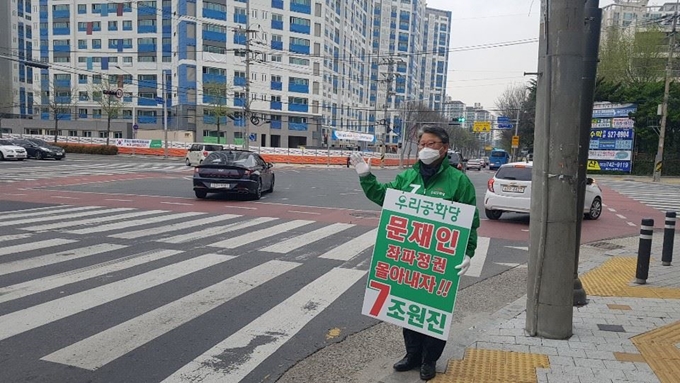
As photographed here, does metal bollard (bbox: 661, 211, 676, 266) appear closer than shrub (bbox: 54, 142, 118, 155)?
Yes

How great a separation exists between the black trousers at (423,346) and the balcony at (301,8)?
70.1 m

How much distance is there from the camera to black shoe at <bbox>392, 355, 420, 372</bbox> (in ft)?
13.3

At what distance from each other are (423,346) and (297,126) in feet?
226

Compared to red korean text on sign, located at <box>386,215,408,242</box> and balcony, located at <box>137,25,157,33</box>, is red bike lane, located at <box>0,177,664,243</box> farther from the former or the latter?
balcony, located at <box>137,25,157,33</box>

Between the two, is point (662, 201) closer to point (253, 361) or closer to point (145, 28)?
point (253, 361)

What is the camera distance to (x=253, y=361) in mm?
4188

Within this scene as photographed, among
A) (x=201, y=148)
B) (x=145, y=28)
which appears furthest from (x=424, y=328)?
(x=145, y=28)

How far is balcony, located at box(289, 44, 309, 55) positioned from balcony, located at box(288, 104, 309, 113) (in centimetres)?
714

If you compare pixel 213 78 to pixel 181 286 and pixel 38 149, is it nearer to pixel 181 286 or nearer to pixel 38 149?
pixel 38 149

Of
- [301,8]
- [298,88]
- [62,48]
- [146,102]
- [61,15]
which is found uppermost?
[301,8]

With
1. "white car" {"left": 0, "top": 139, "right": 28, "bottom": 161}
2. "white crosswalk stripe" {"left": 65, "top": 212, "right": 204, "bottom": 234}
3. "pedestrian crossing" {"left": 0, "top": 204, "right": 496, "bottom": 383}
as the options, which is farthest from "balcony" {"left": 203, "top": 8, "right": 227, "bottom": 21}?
"pedestrian crossing" {"left": 0, "top": 204, "right": 496, "bottom": 383}

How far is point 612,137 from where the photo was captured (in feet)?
137

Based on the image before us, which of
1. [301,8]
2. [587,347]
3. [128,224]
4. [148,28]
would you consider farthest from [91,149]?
[587,347]

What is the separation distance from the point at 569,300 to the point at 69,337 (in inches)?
174
